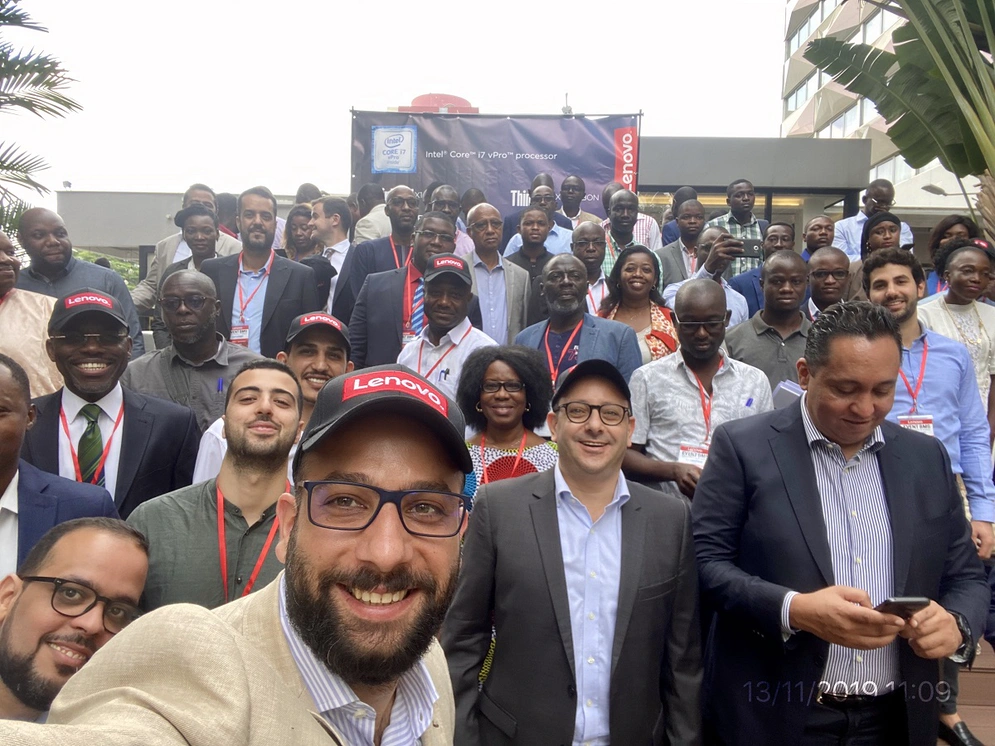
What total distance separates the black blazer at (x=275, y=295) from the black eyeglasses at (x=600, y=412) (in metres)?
3.84

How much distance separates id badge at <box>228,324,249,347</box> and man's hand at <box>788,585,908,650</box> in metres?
5.26

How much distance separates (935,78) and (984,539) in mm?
6041

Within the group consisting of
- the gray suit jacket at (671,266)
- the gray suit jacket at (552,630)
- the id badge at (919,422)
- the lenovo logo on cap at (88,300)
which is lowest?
the gray suit jacket at (552,630)

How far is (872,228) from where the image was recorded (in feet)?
29.2

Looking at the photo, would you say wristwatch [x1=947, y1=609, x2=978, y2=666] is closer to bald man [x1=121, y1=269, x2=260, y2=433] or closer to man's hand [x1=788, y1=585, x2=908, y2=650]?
man's hand [x1=788, y1=585, x2=908, y2=650]

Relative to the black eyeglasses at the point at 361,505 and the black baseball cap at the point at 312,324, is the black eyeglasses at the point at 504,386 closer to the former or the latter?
the black baseball cap at the point at 312,324

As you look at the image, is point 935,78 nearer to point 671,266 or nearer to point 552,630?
point 671,266


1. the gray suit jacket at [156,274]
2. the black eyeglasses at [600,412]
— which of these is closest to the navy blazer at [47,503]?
the black eyeglasses at [600,412]

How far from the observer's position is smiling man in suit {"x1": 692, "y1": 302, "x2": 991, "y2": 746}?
3.04 metres

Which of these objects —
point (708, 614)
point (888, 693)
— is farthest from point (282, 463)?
point (888, 693)

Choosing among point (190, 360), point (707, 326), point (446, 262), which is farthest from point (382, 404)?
point (446, 262)

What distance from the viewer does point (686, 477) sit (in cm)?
434

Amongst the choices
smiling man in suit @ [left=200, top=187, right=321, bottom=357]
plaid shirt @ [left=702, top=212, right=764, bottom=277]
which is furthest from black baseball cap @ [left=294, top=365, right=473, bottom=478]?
plaid shirt @ [left=702, top=212, right=764, bottom=277]

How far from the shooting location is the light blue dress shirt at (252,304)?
6.97 m
